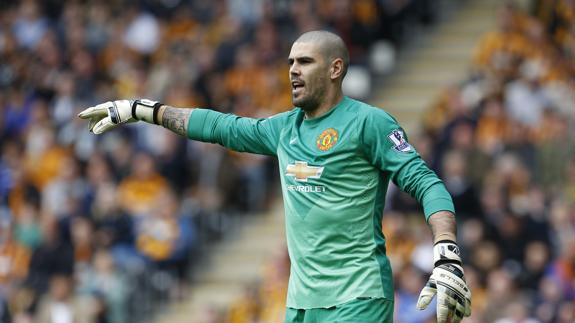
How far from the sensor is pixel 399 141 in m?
7.01

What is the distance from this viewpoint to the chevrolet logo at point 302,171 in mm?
7203

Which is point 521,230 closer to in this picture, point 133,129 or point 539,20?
point 539,20

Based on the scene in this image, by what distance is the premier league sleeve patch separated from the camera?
6.98 meters

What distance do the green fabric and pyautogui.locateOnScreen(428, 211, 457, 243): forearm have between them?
0.58m

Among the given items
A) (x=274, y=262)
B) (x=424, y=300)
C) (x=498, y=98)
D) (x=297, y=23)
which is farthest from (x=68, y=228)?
(x=424, y=300)

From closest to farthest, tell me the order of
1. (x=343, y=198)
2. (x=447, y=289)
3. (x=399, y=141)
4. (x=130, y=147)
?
(x=447, y=289) < (x=399, y=141) < (x=343, y=198) < (x=130, y=147)

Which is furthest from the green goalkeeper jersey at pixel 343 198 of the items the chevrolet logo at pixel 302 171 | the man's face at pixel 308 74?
the man's face at pixel 308 74

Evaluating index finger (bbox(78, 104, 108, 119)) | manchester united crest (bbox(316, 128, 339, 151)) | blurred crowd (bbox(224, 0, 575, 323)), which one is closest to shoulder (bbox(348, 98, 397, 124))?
manchester united crest (bbox(316, 128, 339, 151))

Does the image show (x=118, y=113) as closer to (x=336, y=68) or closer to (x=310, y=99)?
(x=310, y=99)

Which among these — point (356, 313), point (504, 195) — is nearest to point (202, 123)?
point (356, 313)

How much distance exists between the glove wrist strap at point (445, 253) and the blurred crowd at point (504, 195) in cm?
638

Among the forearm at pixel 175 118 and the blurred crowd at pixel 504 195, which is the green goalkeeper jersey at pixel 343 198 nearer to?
the forearm at pixel 175 118

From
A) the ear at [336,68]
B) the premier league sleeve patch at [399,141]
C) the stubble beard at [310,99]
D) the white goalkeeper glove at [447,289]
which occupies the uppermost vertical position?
the ear at [336,68]

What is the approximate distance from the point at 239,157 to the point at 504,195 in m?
4.18
